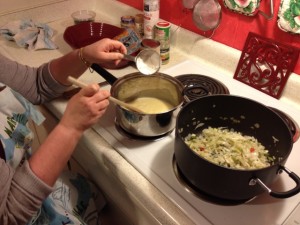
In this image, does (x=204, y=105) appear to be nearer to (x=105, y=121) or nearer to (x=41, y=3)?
(x=105, y=121)

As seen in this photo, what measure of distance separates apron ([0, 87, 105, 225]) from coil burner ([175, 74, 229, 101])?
0.45 meters

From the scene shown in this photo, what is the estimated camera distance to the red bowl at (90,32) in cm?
117

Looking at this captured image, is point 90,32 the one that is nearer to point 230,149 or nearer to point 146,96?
point 146,96

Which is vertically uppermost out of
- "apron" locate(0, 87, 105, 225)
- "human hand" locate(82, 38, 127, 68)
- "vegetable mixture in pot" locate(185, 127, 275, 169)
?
"human hand" locate(82, 38, 127, 68)

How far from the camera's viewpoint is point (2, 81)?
819 mm

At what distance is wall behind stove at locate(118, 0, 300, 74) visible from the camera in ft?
2.87

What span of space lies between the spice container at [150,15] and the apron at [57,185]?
515 mm

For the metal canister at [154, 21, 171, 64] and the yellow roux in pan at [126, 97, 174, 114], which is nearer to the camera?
the yellow roux in pan at [126, 97, 174, 114]

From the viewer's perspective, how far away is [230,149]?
68 centimetres

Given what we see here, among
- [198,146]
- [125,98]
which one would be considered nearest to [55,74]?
[125,98]

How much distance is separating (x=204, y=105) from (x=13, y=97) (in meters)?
0.50

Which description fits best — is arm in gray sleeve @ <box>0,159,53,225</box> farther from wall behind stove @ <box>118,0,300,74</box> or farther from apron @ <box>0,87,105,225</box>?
wall behind stove @ <box>118,0,300,74</box>

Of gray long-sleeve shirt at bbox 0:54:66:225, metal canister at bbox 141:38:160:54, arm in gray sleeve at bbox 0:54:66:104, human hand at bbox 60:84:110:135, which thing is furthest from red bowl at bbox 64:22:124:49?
gray long-sleeve shirt at bbox 0:54:66:225

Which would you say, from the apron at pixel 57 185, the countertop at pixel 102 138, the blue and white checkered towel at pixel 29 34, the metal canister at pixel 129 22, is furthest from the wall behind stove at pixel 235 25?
the apron at pixel 57 185
